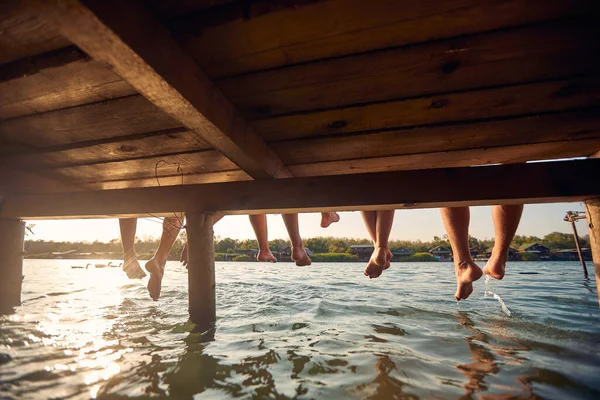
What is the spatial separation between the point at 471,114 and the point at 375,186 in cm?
86

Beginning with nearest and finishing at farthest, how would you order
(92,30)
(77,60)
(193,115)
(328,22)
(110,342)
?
(92,30) → (328,22) → (77,60) → (193,115) → (110,342)

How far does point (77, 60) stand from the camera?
1.45m

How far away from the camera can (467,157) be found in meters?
2.83

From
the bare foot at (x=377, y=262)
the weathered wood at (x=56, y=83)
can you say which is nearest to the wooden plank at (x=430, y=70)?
the weathered wood at (x=56, y=83)

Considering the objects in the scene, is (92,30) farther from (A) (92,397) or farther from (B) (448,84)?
(A) (92,397)

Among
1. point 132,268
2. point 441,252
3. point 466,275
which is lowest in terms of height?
point 441,252

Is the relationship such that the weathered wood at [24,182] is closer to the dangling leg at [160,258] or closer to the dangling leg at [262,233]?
the dangling leg at [160,258]

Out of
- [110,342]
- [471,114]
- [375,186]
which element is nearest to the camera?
[471,114]

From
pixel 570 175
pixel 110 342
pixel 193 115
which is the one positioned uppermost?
pixel 193 115

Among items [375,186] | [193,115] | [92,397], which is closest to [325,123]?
[375,186]

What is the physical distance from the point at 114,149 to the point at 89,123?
522mm

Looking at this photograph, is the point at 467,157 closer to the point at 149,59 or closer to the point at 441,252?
the point at 149,59

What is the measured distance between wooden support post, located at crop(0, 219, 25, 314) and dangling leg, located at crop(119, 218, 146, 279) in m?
1.29

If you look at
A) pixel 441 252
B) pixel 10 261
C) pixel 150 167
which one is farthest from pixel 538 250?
pixel 10 261
